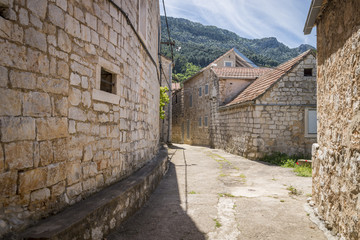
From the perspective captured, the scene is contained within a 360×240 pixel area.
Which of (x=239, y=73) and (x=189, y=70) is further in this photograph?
(x=189, y=70)

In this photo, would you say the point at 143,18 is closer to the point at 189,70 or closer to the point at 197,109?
the point at 197,109

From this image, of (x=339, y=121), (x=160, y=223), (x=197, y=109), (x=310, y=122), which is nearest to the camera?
(x=339, y=121)

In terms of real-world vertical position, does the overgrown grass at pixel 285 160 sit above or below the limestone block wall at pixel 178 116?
below

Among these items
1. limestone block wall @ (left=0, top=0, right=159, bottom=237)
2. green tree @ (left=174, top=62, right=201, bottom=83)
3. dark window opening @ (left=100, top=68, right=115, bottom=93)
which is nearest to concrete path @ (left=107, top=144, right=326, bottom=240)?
limestone block wall @ (left=0, top=0, right=159, bottom=237)

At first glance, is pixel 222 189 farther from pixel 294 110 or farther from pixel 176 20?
pixel 176 20

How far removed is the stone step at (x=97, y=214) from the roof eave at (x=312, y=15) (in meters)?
4.02

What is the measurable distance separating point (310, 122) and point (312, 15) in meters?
7.66

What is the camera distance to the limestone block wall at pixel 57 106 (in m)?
2.36

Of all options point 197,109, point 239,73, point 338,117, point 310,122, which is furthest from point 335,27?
point 197,109

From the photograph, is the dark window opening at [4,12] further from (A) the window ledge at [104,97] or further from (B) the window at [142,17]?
(B) the window at [142,17]

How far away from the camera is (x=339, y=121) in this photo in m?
3.44

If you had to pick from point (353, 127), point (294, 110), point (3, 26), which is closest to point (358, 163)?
point (353, 127)

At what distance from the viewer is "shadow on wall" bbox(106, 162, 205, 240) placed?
3.62m

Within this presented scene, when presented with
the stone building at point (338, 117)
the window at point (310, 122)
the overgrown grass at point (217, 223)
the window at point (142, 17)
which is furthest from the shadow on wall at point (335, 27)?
the window at point (310, 122)
